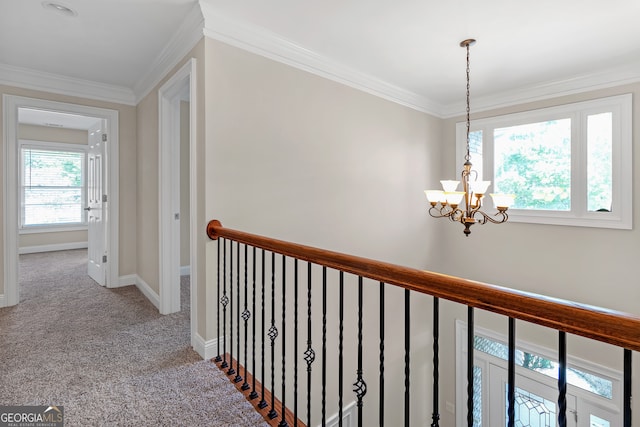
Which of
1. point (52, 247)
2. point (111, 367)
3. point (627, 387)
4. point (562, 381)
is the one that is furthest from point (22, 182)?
point (627, 387)

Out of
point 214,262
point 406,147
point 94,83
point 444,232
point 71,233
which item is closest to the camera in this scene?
point 214,262

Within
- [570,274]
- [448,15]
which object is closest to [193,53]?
[448,15]

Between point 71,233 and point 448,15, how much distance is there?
7.35 meters

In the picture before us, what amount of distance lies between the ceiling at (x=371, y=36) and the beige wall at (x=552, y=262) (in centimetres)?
73

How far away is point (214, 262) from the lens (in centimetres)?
227

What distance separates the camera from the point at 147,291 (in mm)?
3449

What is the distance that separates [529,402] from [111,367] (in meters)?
4.53

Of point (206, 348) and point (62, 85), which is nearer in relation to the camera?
point (206, 348)

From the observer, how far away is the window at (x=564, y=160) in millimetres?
3232

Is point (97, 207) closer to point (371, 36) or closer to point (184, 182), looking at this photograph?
point (184, 182)

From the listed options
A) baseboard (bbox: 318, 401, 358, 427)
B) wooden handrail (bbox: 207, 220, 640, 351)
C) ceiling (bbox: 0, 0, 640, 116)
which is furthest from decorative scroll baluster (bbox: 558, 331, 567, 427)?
baseboard (bbox: 318, 401, 358, 427)

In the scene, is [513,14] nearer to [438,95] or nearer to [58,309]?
[438,95]

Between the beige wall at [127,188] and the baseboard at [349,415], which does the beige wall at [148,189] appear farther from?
the baseboard at [349,415]

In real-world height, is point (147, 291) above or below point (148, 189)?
below
